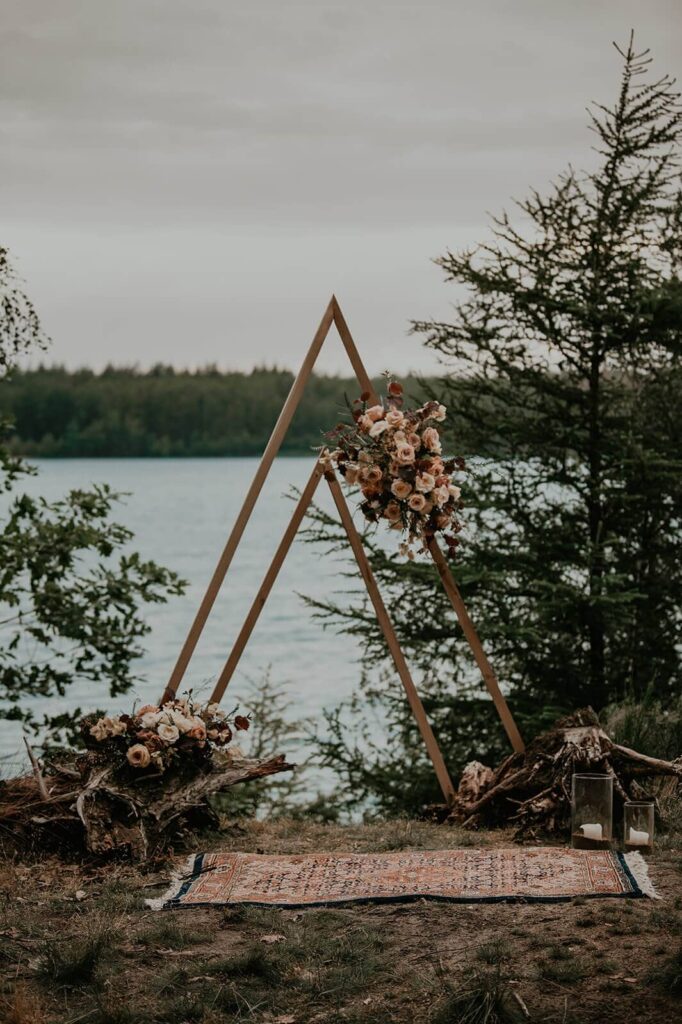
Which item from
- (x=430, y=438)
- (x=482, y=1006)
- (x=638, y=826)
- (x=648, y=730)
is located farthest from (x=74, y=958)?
(x=648, y=730)

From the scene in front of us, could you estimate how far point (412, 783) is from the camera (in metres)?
7.76

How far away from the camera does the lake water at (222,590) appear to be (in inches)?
598

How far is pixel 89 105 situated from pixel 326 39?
2.14 meters

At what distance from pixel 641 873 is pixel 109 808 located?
6.99ft

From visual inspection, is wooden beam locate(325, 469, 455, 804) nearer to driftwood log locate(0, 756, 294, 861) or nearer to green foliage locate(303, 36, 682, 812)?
driftwood log locate(0, 756, 294, 861)

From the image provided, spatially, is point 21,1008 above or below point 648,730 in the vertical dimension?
below

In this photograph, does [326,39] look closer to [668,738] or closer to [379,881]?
[668,738]

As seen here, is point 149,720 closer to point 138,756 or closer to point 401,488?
point 138,756

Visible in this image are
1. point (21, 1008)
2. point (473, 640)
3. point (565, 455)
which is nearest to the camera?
point (21, 1008)

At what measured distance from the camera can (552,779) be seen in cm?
529

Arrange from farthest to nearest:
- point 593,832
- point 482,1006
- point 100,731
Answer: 1. point 100,731
2. point 593,832
3. point 482,1006

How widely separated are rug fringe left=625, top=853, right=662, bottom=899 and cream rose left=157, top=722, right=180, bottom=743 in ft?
6.18

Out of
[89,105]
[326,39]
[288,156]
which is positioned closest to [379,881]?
[326,39]

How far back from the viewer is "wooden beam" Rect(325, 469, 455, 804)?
546cm
